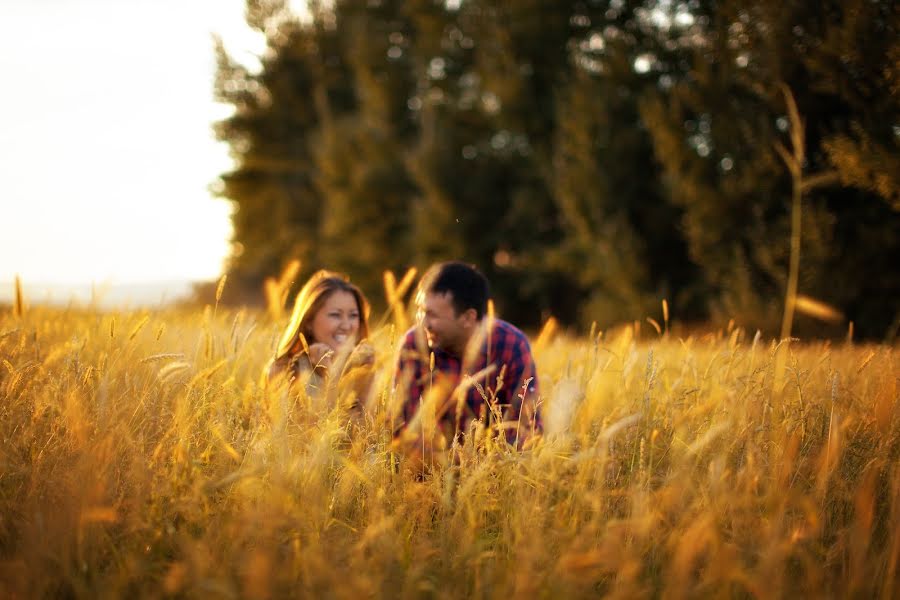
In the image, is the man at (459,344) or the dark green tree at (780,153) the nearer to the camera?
the man at (459,344)

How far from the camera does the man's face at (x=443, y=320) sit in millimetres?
3027

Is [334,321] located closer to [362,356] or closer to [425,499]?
[362,356]

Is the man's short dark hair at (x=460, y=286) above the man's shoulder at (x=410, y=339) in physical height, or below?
above

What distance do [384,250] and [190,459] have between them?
1537cm

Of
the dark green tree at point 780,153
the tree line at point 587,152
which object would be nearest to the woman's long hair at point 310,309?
the tree line at point 587,152

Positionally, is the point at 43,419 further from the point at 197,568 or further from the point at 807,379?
the point at 807,379

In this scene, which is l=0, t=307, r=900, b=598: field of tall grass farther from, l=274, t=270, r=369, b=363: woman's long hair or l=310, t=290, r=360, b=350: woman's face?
l=310, t=290, r=360, b=350: woman's face

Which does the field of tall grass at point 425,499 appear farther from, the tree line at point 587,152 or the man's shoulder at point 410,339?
the tree line at point 587,152

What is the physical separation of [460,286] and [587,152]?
10.1 metres

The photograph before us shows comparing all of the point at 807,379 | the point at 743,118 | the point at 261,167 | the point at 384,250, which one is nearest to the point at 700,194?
the point at 743,118

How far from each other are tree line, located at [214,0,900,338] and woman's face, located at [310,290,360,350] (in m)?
3.94

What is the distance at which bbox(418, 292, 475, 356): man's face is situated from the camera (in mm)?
3027

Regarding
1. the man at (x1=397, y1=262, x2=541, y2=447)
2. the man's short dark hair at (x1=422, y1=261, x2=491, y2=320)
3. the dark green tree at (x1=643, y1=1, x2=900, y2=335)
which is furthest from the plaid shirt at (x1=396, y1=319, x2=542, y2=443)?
the dark green tree at (x1=643, y1=1, x2=900, y2=335)

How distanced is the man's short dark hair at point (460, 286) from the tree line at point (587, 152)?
3601 millimetres
